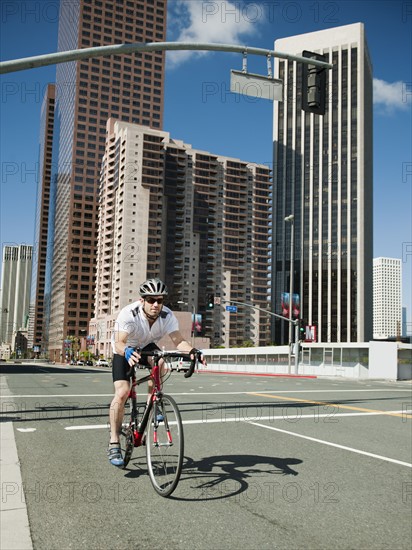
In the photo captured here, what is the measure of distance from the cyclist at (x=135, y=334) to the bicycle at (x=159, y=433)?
12 cm

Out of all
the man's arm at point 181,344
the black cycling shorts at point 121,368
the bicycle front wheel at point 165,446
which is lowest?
the bicycle front wheel at point 165,446

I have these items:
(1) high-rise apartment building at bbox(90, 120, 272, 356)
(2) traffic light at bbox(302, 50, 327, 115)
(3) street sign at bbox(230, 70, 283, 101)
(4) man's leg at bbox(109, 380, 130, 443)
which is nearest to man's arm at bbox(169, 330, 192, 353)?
(4) man's leg at bbox(109, 380, 130, 443)

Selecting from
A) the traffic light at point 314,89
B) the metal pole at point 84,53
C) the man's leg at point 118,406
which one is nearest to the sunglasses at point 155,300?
the man's leg at point 118,406

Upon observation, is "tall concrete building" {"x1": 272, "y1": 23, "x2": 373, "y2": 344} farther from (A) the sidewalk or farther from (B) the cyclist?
(B) the cyclist

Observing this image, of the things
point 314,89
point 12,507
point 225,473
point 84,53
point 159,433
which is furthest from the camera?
point 314,89

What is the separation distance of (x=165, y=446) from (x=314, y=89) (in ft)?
30.9

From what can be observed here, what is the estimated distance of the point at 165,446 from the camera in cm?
483

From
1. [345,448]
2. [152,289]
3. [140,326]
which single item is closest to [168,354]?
[140,326]

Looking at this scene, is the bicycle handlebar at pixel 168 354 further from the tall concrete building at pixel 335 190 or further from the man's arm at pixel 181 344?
the tall concrete building at pixel 335 190

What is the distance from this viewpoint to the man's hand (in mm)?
4875

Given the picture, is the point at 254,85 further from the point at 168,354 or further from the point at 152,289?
the point at 168,354

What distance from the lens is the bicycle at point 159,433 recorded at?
15.4 ft

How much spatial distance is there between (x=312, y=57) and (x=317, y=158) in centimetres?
16124

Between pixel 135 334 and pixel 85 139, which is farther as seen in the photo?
pixel 85 139
